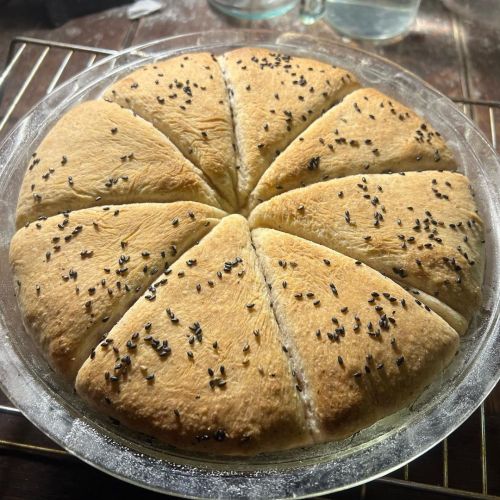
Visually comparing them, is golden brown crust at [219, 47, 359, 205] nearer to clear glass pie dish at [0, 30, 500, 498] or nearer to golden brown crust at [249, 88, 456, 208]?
golden brown crust at [249, 88, 456, 208]

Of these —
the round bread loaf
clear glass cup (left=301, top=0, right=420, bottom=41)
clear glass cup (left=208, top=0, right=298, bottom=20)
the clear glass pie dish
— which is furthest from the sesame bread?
clear glass cup (left=208, top=0, right=298, bottom=20)

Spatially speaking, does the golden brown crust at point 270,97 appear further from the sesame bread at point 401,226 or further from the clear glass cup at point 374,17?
the clear glass cup at point 374,17

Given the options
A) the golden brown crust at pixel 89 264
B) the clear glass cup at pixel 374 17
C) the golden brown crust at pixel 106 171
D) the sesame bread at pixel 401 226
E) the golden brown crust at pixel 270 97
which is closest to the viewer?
the golden brown crust at pixel 89 264

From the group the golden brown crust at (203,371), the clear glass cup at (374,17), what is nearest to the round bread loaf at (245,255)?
the golden brown crust at (203,371)

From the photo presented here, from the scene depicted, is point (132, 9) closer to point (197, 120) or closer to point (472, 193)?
point (197, 120)

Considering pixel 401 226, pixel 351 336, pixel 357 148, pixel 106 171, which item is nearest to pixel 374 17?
pixel 357 148

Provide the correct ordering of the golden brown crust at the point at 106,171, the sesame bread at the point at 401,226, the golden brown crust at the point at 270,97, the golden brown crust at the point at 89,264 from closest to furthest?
1. the golden brown crust at the point at 89,264
2. the sesame bread at the point at 401,226
3. the golden brown crust at the point at 106,171
4. the golden brown crust at the point at 270,97
